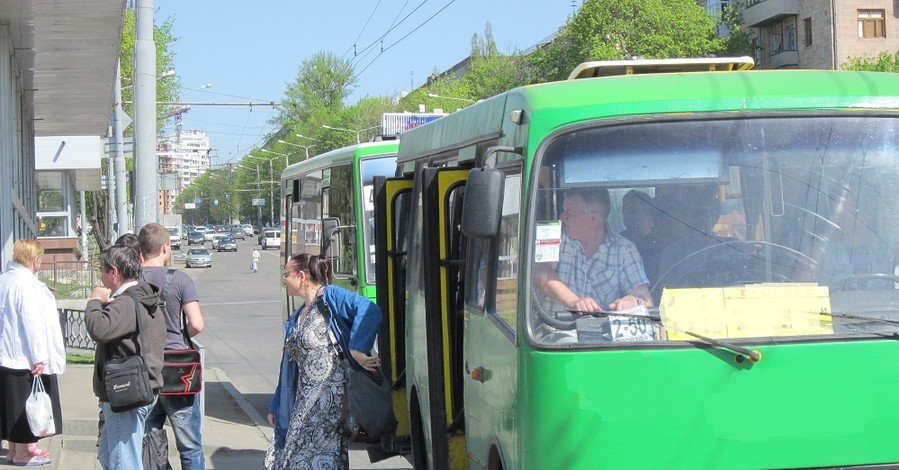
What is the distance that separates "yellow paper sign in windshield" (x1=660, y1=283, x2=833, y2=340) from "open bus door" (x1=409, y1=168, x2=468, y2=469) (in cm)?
194

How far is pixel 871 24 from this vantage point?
55.5m

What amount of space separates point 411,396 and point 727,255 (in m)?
3.53

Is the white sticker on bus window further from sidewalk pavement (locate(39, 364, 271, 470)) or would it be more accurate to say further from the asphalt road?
sidewalk pavement (locate(39, 364, 271, 470))

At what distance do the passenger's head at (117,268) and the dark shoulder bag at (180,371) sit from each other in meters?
0.44

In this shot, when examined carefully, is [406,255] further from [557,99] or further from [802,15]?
[802,15]

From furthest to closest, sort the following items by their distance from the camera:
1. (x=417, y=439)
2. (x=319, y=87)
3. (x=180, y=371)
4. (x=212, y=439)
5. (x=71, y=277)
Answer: (x=319, y=87) < (x=71, y=277) < (x=212, y=439) < (x=417, y=439) < (x=180, y=371)

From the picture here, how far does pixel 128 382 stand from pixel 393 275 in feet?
8.69

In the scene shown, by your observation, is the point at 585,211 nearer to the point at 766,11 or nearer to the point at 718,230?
the point at 718,230

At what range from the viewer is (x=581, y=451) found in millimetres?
Answer: 4387

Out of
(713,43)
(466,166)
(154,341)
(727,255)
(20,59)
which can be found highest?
(713,43)

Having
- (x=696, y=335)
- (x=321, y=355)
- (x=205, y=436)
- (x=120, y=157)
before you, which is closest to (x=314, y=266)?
(x=321, y=355)

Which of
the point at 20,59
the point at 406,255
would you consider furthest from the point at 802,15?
the point at 406,255

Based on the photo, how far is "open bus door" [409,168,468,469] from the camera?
634 centimetres

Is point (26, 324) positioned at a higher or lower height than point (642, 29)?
lower
